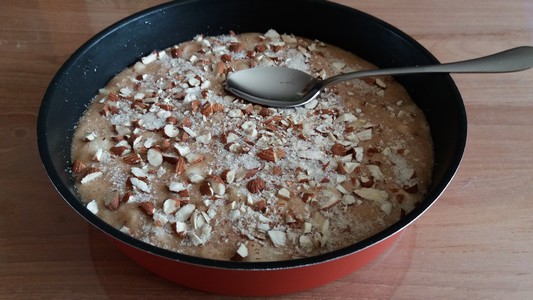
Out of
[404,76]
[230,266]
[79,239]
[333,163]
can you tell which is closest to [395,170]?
[333,163]

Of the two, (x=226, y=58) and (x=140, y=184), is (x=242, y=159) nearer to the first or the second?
(x=140, y=184)

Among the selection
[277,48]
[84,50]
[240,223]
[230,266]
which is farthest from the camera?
[277,48]

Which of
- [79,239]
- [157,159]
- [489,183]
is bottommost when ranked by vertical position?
[79,239]

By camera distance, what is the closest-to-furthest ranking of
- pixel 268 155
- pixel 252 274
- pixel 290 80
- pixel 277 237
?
pixel 252 274 < pixel 277 237 < pixel 268 155 < pixel 290 80

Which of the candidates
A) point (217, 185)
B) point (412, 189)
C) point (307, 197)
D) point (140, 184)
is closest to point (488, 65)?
point (412, 189)

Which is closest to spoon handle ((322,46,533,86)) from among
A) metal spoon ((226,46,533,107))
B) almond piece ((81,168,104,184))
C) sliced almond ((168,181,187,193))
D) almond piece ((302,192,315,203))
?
metal spoon ((226,46,533,107))

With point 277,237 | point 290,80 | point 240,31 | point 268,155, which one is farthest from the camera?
point 240,31

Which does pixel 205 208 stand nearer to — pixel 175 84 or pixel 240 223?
pixel 240 223

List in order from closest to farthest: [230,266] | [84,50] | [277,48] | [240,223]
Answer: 1. [230,266]
2. [240,223]
3. [84,50]
4. [277,48]
